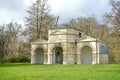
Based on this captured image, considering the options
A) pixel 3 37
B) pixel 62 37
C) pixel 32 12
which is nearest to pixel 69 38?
pixel 62 37

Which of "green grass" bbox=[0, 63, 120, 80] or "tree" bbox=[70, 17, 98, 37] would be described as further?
"tree" bbox=[70, 17, 98, 37]

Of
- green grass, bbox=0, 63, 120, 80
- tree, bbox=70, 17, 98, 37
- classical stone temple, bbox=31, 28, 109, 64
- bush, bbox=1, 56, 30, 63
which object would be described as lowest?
green grass, bbox=0, 63, 120, 80

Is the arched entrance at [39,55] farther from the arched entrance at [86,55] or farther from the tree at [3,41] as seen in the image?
the tree at [3,41]

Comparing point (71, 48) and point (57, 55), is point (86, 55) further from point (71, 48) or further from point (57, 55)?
point (57, 55)

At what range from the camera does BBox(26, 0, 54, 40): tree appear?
188ft

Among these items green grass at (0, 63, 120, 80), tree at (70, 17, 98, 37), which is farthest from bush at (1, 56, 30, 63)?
green grass at (0, 63, 120, 80)

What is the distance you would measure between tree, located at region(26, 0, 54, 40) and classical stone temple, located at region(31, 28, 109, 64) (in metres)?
8.50

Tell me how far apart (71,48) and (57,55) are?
14.1ft

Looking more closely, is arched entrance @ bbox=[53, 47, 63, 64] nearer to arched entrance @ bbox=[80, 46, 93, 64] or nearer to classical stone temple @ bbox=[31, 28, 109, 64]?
classical stone temple @ bbox=[31, 28, 109, 64]

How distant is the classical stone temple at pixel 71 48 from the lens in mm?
44562

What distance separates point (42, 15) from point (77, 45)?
1462 cm

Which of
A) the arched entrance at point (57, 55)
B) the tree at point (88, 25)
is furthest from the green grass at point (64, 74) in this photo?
the tree at point (88, 25)

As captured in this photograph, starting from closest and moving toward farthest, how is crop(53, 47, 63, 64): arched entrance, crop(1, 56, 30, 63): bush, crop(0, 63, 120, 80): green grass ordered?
crop(0, 63, 120, 80): green grass, crop(53, 47, 63, 64): arched entrance, crop(1, 56, 30, 63): bush

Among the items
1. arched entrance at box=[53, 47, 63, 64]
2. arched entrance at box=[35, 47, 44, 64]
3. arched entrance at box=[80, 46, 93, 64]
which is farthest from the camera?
arched entrance at box=[35, 47, 44, 64]
